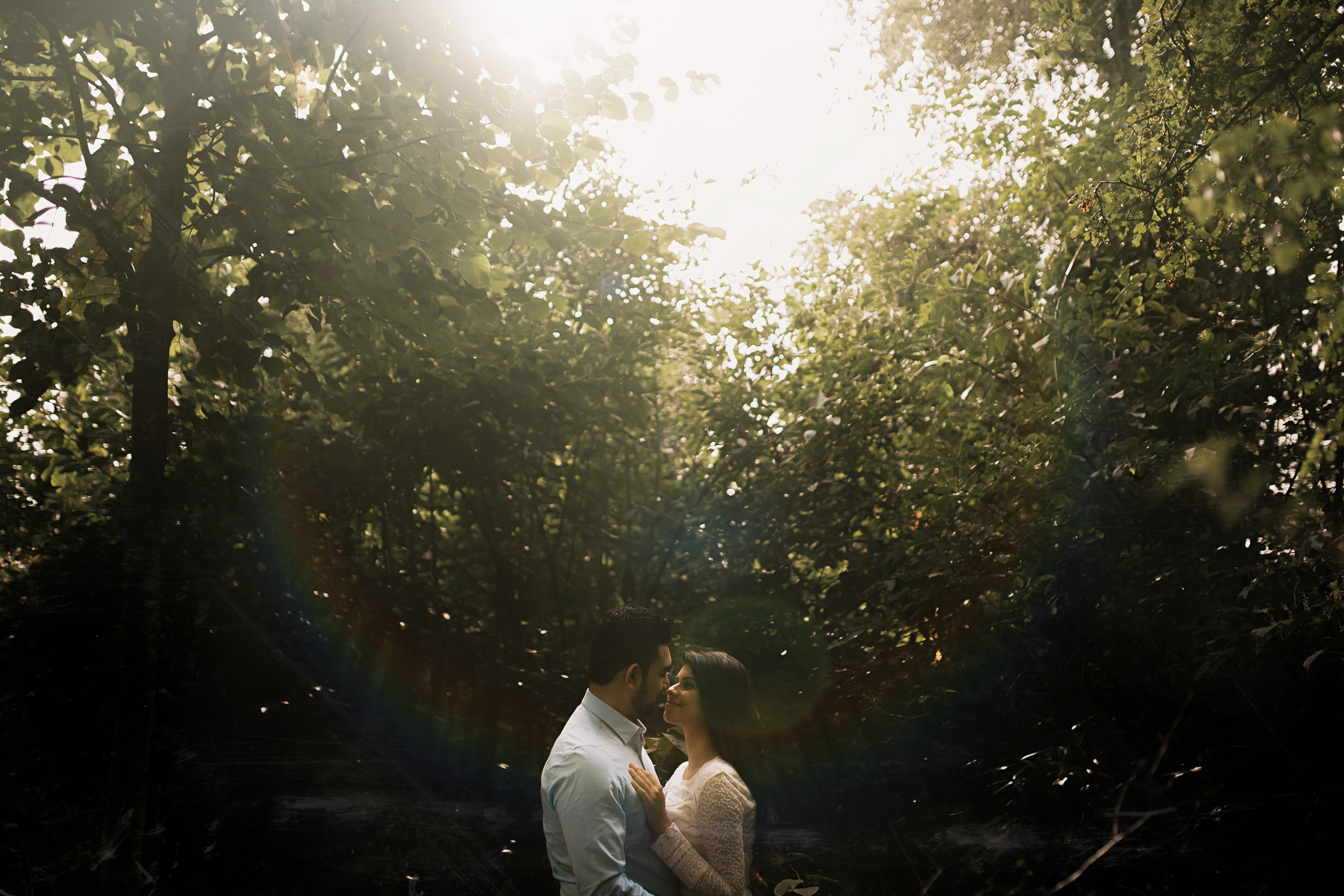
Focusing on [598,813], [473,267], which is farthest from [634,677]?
[473,267]

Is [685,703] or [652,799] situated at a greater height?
[685,703]

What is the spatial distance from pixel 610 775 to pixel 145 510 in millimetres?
3334

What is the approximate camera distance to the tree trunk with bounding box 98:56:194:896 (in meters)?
3.71

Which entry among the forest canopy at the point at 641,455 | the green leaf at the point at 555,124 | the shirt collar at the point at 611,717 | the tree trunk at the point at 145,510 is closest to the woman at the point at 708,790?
the shirt collar at the point at 611,717

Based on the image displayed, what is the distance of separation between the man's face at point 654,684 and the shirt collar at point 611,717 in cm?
8

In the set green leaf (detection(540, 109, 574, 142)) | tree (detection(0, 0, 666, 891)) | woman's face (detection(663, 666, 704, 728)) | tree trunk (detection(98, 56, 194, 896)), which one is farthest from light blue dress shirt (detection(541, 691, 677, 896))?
tree trunk (detection(98, 56, 194, 896))

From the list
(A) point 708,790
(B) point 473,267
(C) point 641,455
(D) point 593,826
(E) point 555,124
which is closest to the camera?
(D) point 593,826

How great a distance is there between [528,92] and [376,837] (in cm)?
432

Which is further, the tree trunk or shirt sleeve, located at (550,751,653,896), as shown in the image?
the tree trunk

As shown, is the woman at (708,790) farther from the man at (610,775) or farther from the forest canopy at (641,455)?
the forest canopy at (641,455)

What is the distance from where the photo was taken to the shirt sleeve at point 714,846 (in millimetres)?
2354

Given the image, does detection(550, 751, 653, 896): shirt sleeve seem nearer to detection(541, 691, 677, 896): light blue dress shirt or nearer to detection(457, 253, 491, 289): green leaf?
detection(541, 691, 677, 896): light blue dress shirt

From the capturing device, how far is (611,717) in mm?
2402

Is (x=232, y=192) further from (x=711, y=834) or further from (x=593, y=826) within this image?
(x=711, y=834)
